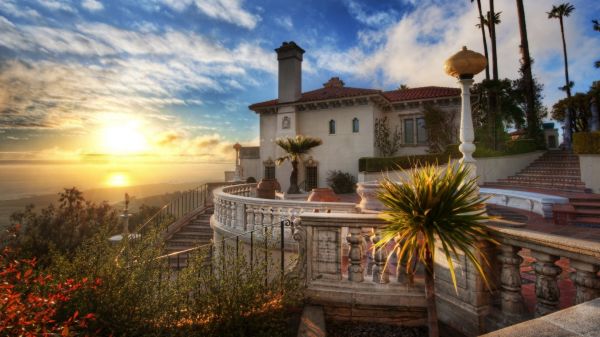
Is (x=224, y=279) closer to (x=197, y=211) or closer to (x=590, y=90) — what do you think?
(x=197, y=211)

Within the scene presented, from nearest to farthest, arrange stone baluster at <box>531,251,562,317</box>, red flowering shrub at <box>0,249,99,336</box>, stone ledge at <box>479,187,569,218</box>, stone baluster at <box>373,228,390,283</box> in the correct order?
red flowering shrub at <box>0,249,99,336</box>, stone baluster at <box>531,251,562,317</box>, stone baluster at <box>373,228,390,283</box>, stone ledge at <box>479,187,569,218</box>

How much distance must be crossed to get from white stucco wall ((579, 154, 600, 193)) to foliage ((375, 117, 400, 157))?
11296mm

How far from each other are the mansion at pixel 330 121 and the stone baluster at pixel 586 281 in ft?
62.9

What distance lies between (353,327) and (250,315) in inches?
54.4

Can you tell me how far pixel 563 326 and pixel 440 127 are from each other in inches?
824

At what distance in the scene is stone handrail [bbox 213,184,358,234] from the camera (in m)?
7.61

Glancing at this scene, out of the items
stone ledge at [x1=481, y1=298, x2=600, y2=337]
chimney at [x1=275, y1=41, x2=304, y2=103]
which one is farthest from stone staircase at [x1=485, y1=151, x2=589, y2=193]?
chimney at [x1=275, y1=41, x2=304, y2=103]

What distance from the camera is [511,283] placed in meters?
3.02

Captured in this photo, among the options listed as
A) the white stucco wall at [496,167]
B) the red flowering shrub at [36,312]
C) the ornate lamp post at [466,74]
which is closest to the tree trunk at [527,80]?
the white stucco wall at [496,167]

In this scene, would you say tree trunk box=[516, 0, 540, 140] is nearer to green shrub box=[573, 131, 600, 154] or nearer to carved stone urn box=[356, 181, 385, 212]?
green shrub box=[573, 131, 600, 154]

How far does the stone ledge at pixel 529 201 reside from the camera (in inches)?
364

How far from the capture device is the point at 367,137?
21562 millimetres

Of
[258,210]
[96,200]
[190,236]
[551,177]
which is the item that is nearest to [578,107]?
[551,177]

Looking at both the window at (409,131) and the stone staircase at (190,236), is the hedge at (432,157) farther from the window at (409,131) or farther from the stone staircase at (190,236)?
the stone staircase at (190,236)
